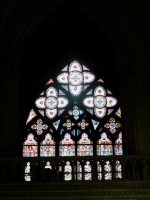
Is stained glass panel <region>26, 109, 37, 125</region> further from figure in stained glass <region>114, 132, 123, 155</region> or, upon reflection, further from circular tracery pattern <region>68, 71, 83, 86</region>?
figure in stained glass <region>114, 132, 123, 155</region>

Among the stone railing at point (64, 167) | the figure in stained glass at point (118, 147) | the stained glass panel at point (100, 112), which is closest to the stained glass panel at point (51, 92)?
the stained glass panel at point (100, 112)

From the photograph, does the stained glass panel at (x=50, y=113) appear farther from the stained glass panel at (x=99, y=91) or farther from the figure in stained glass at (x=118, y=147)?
the figure in stained glass at (x=118, y=147)

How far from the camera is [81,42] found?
1723 cm

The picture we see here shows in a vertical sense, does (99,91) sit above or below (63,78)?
below

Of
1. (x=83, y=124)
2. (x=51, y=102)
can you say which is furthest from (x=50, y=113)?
(x=83, y=124)

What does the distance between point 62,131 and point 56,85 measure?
5.11 ft

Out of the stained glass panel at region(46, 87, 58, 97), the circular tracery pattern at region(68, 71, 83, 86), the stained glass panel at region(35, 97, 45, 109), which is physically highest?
the circular tracery pattern at region(68, 71, 83, 86)

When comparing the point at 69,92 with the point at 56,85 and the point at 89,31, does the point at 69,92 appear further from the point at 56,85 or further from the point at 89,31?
the point at 89,31

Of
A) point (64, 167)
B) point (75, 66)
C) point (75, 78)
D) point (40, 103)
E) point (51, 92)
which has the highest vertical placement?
point (75, 66)

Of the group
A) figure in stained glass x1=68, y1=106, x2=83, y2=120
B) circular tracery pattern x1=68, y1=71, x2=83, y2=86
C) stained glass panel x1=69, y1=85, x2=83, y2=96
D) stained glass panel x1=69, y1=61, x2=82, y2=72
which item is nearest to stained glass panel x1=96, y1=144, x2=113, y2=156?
figure in stained glass x1=68, y1=106, x2=83, y2=120

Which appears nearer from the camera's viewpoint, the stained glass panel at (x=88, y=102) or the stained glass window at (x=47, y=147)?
the stained glass window at (x=47, y=147)

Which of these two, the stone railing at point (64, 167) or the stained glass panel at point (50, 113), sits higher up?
the stained glass panel at point (50, 113)

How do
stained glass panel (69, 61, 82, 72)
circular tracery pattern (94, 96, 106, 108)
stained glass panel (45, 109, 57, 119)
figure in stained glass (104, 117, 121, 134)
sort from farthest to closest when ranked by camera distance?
stained glass panel (69, 61, 82, 72)
circular tracery pattern (94, 96, 106, 108)
stained glass panel (45, 109, 57, 119)
figure in stained glass (104, 117, 121, 134)

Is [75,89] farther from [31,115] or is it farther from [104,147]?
[104,147]
